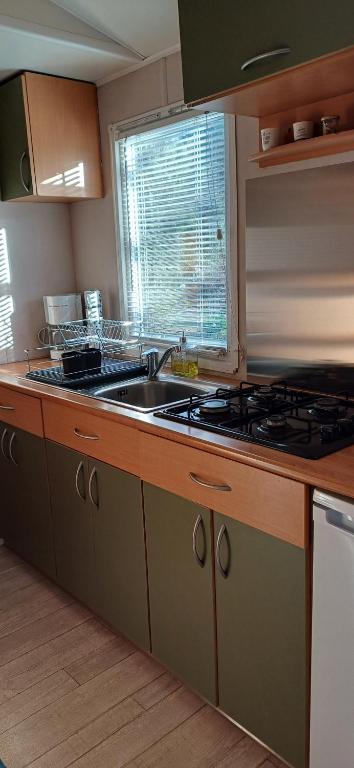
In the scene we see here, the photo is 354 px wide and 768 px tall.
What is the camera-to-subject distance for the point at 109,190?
9.71ft

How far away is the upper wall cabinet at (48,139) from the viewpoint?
269 cm

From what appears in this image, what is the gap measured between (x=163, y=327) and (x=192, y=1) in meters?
1.41

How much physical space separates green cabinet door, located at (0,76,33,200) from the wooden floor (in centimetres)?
193

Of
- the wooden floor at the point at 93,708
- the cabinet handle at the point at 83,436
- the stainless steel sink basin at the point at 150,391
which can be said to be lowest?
the wooden floor at the point at 93,708

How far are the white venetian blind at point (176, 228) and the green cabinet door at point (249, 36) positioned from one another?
0.54m

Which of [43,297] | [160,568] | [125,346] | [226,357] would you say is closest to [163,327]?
[125,346]

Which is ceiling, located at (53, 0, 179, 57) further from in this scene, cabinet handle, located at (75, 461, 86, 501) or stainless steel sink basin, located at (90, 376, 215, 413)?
cabinet handle, located at (75, 461, 86, 501)

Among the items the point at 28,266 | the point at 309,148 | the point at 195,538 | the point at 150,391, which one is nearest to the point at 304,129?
the point at 309,148

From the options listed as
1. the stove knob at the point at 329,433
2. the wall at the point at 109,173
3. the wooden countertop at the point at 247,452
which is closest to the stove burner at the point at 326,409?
the stove knob at the point at 329,433

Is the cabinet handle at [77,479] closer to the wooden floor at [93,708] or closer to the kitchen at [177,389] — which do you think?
the kitchen at [177,389]

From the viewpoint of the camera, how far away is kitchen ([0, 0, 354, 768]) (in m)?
1.54

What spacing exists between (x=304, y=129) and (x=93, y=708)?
1994 mm

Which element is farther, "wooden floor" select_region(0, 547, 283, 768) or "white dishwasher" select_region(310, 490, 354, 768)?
"wooden floor" select_region(0, 547, 283, 768)

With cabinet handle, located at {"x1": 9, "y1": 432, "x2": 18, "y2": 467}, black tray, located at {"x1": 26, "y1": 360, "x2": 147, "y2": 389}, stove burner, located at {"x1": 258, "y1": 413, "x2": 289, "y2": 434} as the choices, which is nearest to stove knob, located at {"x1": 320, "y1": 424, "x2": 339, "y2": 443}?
stove burner, located at {"x1": 258, "y1": 413, "x2": 289, "y2": 434}
